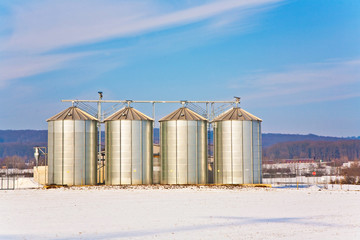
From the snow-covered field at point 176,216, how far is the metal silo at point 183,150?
425 inches

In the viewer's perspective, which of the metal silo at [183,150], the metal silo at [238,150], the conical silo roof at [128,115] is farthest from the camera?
→ the metal silo at [238,150]

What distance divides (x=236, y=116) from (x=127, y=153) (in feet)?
53.6

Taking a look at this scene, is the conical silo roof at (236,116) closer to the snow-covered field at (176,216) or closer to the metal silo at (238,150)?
the metal silo at (238,150)

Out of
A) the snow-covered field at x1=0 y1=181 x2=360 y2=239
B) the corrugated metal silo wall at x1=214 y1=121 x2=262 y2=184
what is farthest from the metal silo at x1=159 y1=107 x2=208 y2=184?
the snow-covered field at x1=0 y1=181 x2=360 y2=239

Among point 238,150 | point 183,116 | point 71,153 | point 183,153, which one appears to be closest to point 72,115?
point 71,153

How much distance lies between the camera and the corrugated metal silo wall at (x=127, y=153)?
63.6 metres

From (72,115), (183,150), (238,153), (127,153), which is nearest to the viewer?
(127,153)

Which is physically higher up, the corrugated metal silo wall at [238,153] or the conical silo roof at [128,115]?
the conical silo roof at [128,115]

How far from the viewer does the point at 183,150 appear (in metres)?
64.9

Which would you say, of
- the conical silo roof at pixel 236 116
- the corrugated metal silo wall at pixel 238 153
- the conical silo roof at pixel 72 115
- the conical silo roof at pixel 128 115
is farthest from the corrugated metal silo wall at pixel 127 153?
the conical silo roof at pixel 236 116

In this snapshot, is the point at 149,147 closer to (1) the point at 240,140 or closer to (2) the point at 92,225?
(1) the point at 240,140

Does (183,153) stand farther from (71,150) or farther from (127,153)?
(71,150)

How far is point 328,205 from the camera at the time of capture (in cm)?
4288

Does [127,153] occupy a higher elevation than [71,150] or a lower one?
lower
